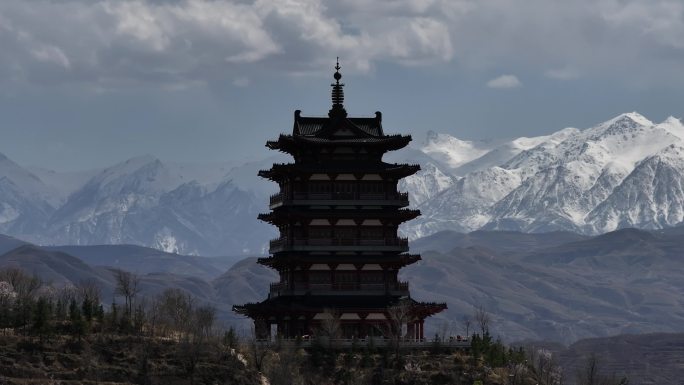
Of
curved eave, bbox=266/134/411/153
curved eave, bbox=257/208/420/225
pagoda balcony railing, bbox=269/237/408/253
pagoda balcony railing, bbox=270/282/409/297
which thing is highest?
curved eave, bbox=266/134/411/153

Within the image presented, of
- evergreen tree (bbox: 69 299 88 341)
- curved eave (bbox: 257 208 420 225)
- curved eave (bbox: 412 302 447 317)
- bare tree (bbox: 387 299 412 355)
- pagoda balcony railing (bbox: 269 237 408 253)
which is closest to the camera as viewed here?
evergreen tree (bbox: 69 299 88 341)

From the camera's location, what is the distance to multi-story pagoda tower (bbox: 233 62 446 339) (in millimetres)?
174750

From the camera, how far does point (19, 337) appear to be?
152m

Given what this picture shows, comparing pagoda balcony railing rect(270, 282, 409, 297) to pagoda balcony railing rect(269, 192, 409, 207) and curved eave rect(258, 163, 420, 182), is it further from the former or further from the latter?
curved eave rect(258, 163, 420, 182)

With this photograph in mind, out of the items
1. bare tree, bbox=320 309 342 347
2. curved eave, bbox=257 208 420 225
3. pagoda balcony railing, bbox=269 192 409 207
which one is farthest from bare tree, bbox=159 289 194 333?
pagoda balcony railing, bbox=269 192 409 207

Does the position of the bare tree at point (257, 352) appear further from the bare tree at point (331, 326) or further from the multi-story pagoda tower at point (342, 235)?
the multi-story pagoda tower at point (342, 235)

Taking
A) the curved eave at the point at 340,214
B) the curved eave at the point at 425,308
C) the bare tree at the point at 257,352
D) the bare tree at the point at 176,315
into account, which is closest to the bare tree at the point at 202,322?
the bare tree at the point at 176,315

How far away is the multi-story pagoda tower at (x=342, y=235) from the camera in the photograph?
17475 cm

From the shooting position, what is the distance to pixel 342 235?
177750 mm

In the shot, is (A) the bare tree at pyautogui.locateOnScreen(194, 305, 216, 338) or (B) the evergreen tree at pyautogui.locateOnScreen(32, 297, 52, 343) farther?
(A) the bare tree at pyautogui.locateOnScreen(194, 305, 216, 338)

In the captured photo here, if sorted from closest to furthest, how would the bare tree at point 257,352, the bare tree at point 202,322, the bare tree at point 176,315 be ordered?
the bare tree at point 257,352 < the bare tree at point 202,322 < the bare tree at point 176,315

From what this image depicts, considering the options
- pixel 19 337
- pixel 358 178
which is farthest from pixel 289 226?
pixel 19 337

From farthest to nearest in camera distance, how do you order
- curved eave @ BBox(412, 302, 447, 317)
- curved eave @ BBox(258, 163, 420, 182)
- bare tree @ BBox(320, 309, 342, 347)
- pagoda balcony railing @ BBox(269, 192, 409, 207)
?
pagoda balcony railing @ BBox(269, 192, 409, 207) < curved eave @ BBox(258, 163, 420, 182) < curved eave @ BBox(412, 302, 447, 317) < bare tree @ BBox(320, 309, 342, 347)

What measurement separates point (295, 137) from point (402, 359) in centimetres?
2968
